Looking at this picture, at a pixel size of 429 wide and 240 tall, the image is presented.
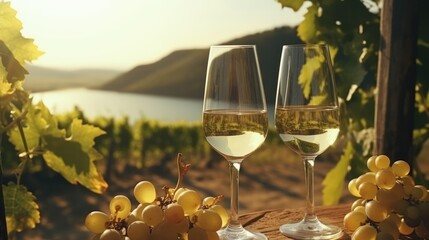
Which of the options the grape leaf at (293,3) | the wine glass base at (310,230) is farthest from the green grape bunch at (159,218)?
the grape leaf at (293,3)

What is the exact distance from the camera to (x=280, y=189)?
36.1ft

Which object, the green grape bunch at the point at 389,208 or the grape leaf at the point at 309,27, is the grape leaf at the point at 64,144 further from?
the grape leaf at the point at 309,27

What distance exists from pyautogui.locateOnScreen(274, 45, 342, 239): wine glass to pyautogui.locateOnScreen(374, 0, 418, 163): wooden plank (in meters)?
0.58

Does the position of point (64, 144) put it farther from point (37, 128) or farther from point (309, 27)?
point (309, 27)

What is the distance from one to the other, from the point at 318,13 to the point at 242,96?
111 cm

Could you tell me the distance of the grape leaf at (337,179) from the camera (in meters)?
2.59

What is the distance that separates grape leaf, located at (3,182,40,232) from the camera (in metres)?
1.74

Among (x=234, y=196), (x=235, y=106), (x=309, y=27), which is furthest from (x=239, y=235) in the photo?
(x=309, y=27)

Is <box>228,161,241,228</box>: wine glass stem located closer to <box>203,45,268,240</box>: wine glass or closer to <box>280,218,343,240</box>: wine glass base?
<box>203,45,268,240</box>: wine glass

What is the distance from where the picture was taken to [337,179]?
262 cm

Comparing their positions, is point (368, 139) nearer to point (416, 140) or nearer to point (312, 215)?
point (416, 140)

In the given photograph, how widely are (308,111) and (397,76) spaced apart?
700 millimetres

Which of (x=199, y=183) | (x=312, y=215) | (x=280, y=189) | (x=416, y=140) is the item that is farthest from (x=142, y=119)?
(x=312, y=215)

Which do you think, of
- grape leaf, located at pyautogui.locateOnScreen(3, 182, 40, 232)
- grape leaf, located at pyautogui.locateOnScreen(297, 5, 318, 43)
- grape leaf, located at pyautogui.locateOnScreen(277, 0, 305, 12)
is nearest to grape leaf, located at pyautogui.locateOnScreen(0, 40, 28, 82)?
grape leaf, located at pyautogui.locateOnScreen(3, 182, 40, 232)
